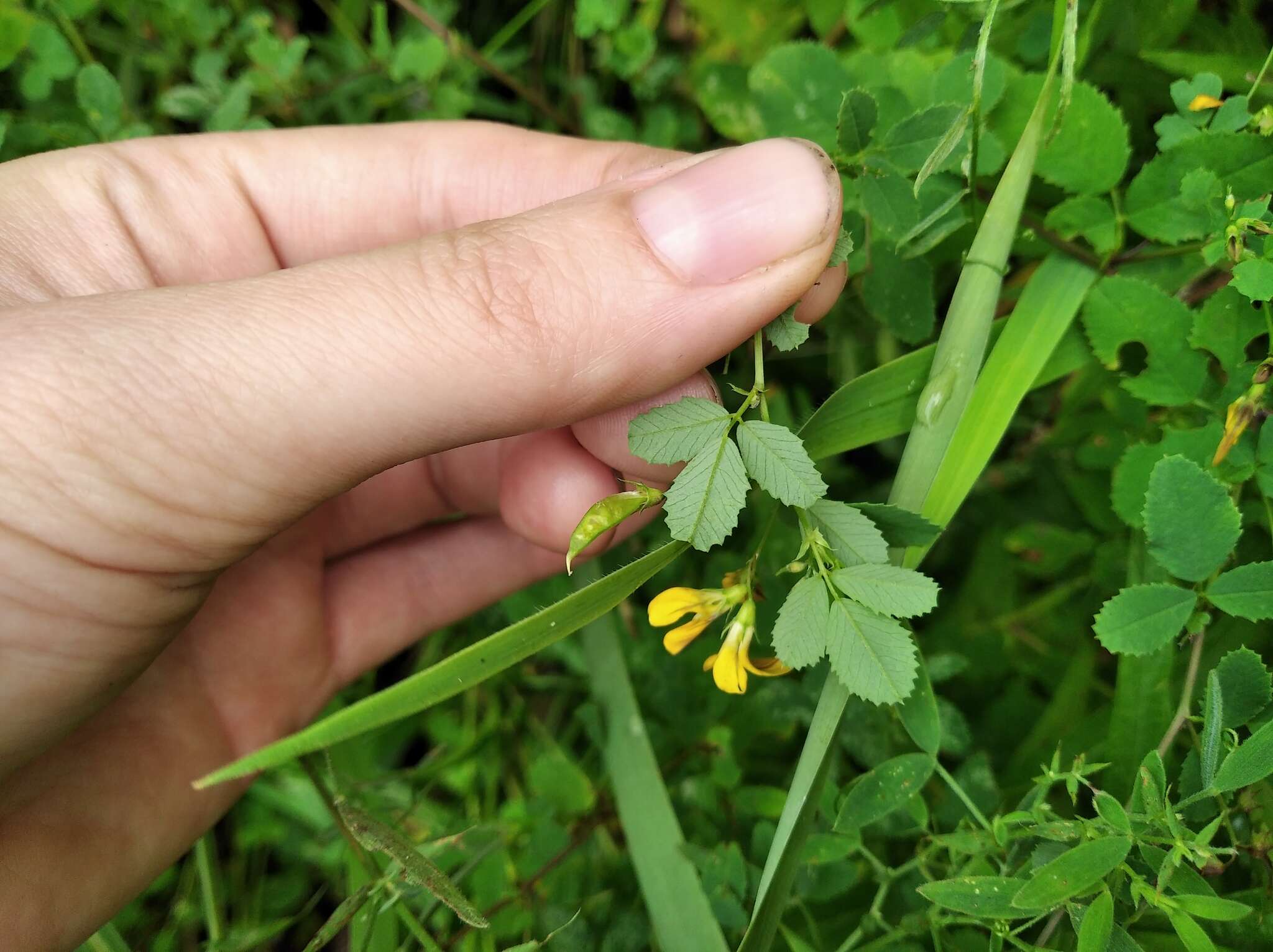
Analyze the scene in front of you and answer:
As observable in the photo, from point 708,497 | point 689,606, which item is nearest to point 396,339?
point 708,497

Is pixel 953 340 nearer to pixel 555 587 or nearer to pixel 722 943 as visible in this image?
pixel 722 943

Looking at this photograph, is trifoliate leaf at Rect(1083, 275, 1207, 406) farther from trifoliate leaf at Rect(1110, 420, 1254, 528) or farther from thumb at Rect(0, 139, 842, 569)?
thumb at Rect(0, 139, 842, 569)

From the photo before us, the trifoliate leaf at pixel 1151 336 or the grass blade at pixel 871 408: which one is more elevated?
the trifoliate leaf at pixel 1151 336

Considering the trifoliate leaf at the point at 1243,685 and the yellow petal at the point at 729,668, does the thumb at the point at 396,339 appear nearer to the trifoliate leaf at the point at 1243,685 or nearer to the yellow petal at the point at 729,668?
the yellow petal at the point at 729,668

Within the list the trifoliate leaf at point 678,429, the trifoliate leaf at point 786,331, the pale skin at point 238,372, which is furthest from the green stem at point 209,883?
the trifoliate leaf at point 786,331

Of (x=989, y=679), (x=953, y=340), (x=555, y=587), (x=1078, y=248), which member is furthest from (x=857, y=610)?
(x=555, y=587)

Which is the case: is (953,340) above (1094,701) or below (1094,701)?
above
